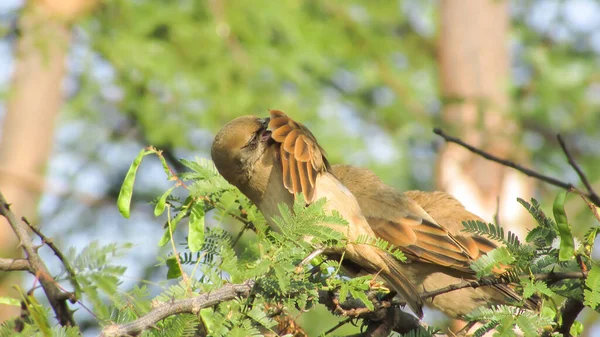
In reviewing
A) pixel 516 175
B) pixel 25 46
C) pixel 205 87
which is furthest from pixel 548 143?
pixel 25 46

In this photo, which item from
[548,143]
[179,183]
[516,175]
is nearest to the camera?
[179,183]

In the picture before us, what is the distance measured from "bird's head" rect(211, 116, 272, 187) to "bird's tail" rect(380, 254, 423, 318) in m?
0.82

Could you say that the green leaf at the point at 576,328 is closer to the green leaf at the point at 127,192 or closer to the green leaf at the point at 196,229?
the green leaf at the point at 196,229

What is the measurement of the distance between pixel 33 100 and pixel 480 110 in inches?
249

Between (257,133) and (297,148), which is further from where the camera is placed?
(257,133)

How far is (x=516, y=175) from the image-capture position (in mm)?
10672

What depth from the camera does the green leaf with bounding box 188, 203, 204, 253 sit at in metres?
3.04

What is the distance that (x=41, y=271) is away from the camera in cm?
260

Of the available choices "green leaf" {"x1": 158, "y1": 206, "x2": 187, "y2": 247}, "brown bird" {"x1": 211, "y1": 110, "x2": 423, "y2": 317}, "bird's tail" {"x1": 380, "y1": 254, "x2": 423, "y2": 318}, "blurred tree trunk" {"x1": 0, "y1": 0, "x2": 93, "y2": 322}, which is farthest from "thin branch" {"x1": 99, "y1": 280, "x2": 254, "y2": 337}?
"blurred tree trunk" {"x1": 0, "y1": 0, "x2": 93, "y2": 322}

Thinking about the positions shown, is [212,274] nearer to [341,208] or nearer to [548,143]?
[341,208]

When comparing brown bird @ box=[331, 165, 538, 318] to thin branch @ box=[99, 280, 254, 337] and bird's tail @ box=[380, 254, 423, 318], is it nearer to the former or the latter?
bird's tail @ box=[380, 254, 423, 318]

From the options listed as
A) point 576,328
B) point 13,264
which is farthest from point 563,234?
point 13,264

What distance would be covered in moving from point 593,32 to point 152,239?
30.9 feet

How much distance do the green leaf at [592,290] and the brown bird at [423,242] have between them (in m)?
1.43
